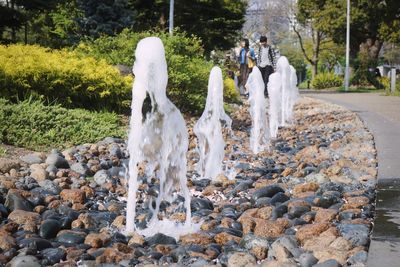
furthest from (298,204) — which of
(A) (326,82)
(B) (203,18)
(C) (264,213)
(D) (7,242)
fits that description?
(A) (326,82)

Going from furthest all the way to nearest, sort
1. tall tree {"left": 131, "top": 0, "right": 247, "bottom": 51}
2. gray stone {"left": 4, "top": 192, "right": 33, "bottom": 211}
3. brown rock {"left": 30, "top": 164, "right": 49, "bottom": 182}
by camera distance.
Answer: tall tree {"left": 131, "top": 0, "right": 247, "bottom": 51} < brown rock {"left": 30, "top": 164, "right": 49, "bottom": 182} < gray stone {"left": 4, "top": 192, "right": 33, "bottom": 211}

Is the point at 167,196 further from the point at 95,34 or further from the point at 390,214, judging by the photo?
the point at 95,34

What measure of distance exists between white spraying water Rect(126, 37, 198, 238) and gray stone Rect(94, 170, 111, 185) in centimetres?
89

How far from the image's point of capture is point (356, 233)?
3.60 metres

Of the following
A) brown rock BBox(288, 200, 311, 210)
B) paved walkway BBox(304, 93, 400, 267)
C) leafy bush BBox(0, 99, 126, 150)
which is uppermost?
leafy bush BBox(0, 99, 126, 150)

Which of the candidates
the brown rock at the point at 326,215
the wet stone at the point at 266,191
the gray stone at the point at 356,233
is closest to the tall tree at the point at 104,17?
the wet stone at the point at 266,191

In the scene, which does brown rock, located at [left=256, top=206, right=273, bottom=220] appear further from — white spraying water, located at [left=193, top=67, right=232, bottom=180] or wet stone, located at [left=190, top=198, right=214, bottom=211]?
white spraying water, located at [left=193, top=67, right=232, bottom=180]

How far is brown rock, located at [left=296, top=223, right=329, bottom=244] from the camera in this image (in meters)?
3.69

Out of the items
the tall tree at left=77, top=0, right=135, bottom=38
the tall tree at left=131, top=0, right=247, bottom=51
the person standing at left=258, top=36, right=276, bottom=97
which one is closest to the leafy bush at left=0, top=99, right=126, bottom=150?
the person standing at left=258, top=36, right=276, bottom=97

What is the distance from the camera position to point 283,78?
48.9 ft

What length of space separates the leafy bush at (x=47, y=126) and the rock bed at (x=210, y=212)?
0.44 m

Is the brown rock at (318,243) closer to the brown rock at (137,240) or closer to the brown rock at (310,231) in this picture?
the brown rock at (310,231)

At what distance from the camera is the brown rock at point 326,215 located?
4.09 metres

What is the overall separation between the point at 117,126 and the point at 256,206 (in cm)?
450
